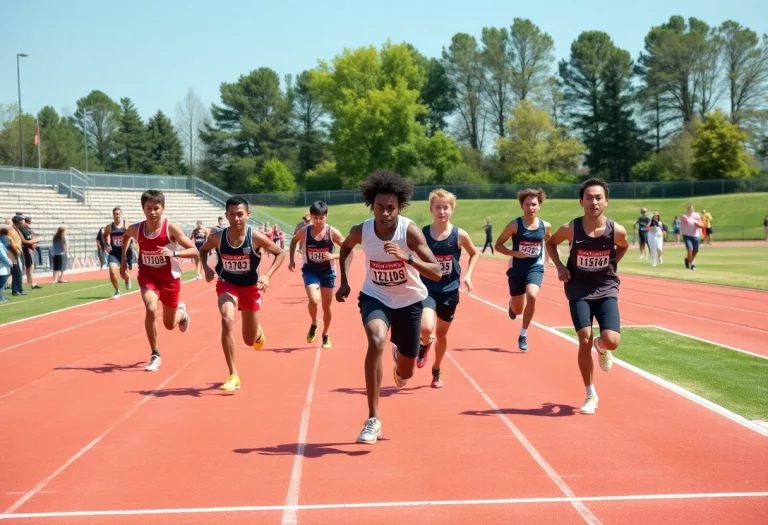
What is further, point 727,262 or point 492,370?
point 727,262

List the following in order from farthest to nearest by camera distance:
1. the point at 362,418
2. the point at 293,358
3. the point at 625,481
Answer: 1. the point at 293,358
2. the point at 362,418
3. the point at 625,481

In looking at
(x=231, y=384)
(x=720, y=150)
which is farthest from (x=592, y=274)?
(x=720, y=150)

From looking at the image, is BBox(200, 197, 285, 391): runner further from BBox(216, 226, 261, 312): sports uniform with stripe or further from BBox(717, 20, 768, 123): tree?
BBox(717, 20, 768, 123): tree

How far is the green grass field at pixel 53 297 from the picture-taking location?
54.9 ft

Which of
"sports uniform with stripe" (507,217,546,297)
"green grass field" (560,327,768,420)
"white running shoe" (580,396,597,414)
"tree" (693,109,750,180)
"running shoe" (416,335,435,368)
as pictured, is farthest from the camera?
"tree" (693,109,750,180)

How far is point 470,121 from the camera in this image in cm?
9569

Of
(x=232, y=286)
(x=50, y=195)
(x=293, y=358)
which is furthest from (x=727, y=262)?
(x=50, y=195)

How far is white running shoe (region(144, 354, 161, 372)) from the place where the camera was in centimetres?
970

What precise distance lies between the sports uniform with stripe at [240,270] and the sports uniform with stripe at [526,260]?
3754mm

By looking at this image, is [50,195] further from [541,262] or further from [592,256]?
[592,256]

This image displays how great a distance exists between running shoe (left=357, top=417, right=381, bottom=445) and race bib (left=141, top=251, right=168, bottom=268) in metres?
4.58

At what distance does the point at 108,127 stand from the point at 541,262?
94.0 metres

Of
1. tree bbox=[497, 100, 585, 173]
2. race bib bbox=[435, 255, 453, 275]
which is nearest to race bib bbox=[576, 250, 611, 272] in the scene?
race bib bbox=[435, 255, 453, 275]

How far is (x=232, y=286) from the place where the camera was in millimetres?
8523
